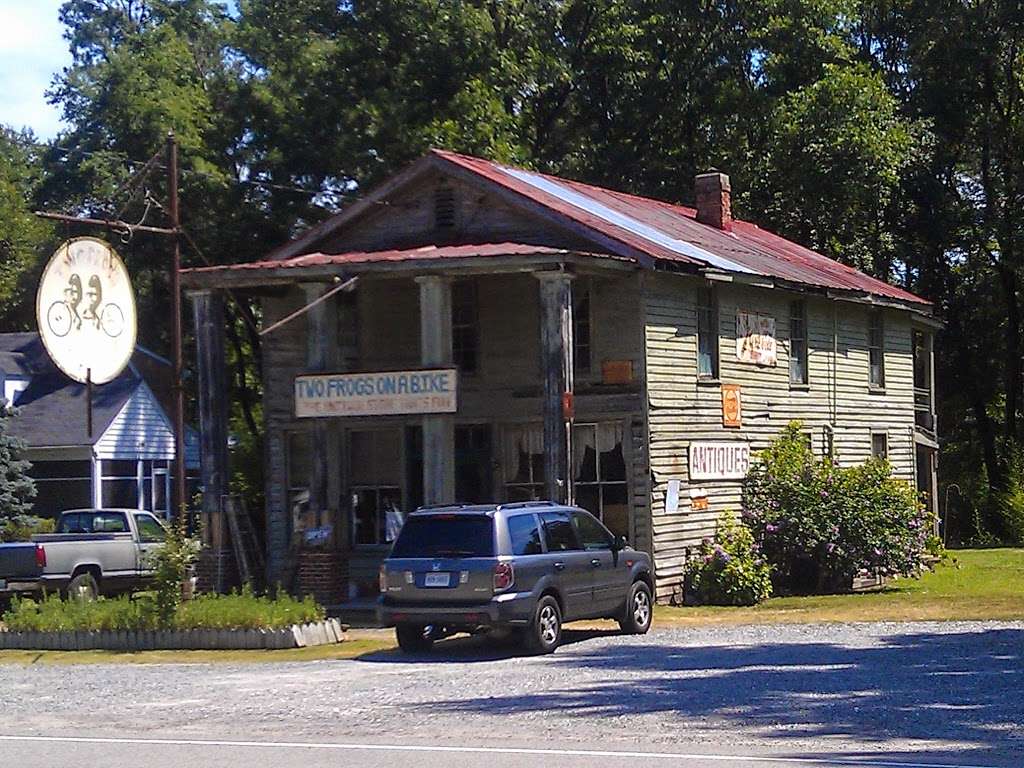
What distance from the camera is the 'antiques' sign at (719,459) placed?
28.1 m

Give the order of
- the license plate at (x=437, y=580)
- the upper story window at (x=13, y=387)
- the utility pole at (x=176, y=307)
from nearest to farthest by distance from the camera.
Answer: the license plate at (x=437, y=580) < the utility pole at (x=176, y=307) < the upper story window at (x=13, y=387)

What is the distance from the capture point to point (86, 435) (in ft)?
150

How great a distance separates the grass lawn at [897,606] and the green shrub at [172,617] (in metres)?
5.33

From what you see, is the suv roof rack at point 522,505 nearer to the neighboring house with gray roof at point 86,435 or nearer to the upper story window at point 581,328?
the upper story window at point 581,328

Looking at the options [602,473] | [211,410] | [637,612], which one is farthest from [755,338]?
[211,410]

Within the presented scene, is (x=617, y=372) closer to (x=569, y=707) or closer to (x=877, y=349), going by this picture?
(x=877, y=349)

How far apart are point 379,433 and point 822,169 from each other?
1904 cm

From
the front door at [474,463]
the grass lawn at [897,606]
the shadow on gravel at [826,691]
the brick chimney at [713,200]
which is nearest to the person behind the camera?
the shadow on gravel at [826,691]

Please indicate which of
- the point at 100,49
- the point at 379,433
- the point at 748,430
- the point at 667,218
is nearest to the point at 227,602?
the point at 379,433

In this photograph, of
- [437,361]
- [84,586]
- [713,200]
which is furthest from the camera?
[713,200]

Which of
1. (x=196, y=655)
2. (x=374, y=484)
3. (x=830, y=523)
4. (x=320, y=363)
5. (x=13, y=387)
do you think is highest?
(x=13, y=387)

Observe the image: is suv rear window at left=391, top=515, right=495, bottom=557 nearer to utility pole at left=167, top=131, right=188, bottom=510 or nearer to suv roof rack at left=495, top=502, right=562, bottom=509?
suv roof rack at left=495, top=502, right=562, bottom=509

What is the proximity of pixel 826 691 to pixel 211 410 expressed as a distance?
1462 cm

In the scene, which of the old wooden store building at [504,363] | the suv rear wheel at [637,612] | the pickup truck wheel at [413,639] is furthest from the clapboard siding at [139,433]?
the pickup truck wheel at [413,639]
